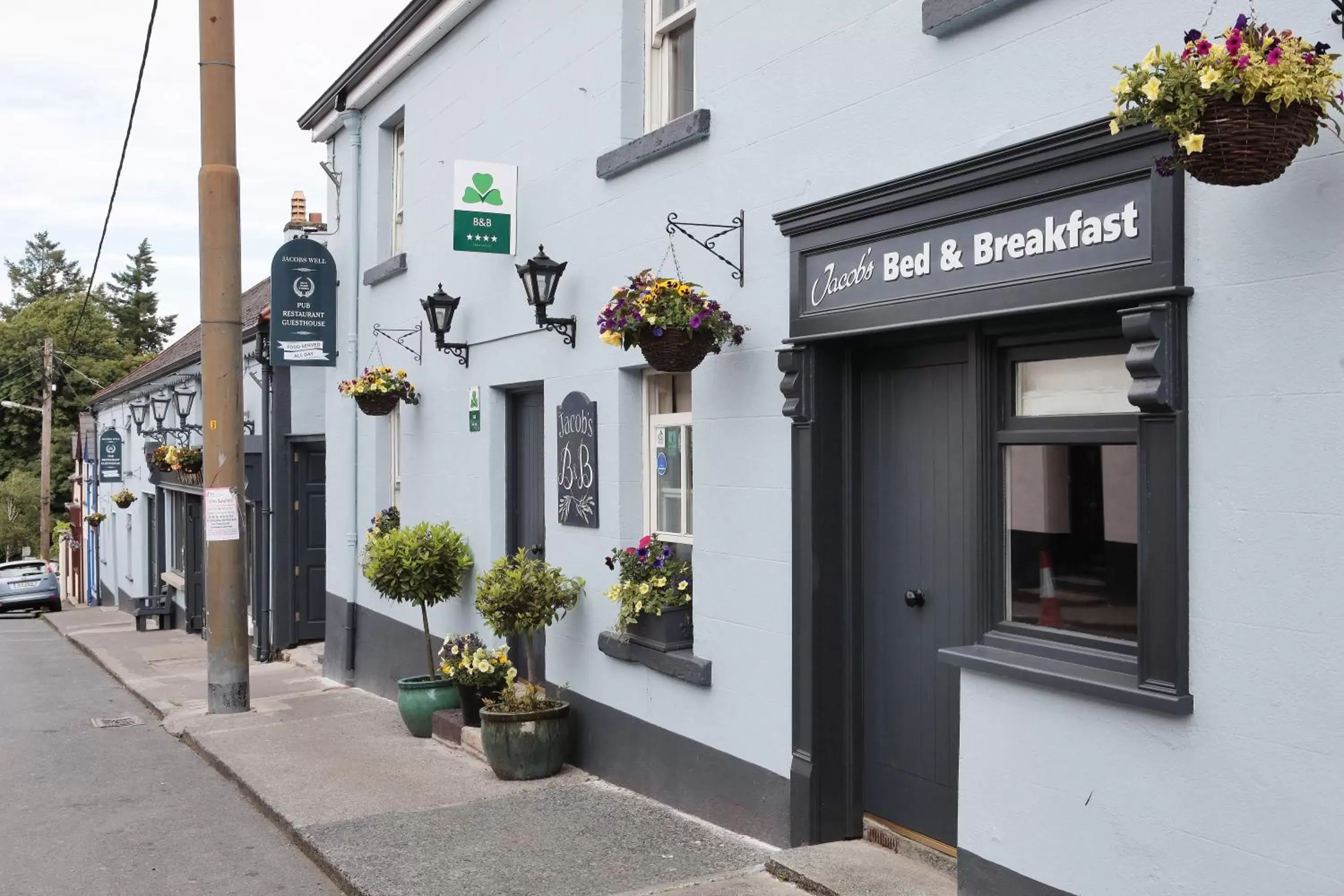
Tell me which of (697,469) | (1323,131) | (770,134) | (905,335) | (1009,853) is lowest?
(1009,853)

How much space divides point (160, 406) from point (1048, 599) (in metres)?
20.1

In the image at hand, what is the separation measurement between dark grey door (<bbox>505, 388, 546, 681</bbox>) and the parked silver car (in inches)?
1086

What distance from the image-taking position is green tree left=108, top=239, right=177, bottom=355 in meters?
70.9

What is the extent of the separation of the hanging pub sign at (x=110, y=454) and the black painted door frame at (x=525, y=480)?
21572 millimetres

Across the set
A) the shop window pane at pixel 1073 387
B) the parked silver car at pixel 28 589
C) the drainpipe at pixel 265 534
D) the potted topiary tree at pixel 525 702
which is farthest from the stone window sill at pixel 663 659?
the parked silver car at pixel 28 589

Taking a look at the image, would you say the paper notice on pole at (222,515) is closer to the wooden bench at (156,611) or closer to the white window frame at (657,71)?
the white window frame at (657,71)

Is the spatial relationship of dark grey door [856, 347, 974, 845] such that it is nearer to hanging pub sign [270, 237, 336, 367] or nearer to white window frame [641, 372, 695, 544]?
white window frame [641, 372, 695, 544]

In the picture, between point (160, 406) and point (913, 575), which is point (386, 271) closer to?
point (913, 575)

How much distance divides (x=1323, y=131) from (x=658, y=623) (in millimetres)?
4452

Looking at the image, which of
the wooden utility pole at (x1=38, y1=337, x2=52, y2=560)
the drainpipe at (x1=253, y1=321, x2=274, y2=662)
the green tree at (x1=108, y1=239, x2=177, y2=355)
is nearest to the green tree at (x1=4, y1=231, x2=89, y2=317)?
the green tree at (x1=108, y1=239, x2=177, y2=355)

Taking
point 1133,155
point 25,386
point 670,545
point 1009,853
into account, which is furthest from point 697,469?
point 25,386

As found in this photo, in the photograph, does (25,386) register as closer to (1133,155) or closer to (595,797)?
(595,797)

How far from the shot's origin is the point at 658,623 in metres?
7.29

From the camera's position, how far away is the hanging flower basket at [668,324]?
20.9ft
